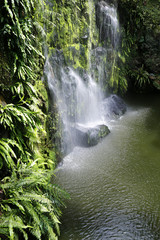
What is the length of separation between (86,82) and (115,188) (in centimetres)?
514

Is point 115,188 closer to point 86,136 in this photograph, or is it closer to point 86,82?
point 86,136

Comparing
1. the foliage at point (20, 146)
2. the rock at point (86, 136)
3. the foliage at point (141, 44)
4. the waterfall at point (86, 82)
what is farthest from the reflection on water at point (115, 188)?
the foliage at point (141, 44)

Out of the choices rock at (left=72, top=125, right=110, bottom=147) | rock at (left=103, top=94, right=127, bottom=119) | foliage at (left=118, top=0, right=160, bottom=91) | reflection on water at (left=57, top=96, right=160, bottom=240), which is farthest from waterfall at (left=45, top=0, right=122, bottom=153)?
foliage at (left=118, top=0, right=160, bottom=91)

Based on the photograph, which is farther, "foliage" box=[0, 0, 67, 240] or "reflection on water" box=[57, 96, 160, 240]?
"reflection on water" box=[57, 96, 160, 240]

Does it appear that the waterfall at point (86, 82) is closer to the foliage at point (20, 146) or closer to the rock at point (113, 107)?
the rock at point (113, 107)

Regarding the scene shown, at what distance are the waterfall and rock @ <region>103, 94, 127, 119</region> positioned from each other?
0.18 metres

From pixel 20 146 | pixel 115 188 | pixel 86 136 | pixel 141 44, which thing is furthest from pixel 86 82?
pixel 141 44

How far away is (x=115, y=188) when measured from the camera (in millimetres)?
4750

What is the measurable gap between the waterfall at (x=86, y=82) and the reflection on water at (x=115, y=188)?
948mm

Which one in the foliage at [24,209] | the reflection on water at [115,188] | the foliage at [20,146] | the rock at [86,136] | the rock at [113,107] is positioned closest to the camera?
the foliage at [24,209]

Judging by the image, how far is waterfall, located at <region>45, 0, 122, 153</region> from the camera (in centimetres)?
662

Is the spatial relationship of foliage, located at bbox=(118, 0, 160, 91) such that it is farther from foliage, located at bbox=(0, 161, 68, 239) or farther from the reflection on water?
foliage, located at bbox=(0, 161, 68, 239)

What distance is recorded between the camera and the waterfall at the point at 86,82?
6.62 m

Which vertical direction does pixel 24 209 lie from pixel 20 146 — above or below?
below
